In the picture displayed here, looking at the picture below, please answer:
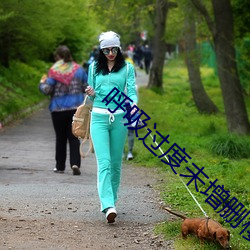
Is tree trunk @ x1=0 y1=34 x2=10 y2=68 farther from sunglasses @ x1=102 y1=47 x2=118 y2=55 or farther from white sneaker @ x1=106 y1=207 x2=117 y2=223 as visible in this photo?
white sneaker @ x1=106 y1=207 x2=117 y2=223

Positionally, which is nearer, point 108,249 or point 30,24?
point 108,249

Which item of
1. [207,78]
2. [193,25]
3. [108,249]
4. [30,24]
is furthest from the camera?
[207,78]

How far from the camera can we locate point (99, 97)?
24.8ft

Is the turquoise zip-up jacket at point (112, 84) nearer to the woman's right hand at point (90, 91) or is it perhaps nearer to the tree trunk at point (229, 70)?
the woman's right hand at point (90, 91)

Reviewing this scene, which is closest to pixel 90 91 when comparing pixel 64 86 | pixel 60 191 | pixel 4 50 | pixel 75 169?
pixel 60 191

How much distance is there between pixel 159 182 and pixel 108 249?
13.2 feet

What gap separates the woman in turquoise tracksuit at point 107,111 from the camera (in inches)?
293

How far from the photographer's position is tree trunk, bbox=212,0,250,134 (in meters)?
16.1

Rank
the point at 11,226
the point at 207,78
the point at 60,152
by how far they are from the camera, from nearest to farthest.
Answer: the point at 11,226
the point at 60,152
the point at 207,78

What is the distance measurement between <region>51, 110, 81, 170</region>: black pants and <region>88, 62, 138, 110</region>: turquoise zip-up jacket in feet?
11.6

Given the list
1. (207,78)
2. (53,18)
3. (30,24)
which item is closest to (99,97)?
(30,24)

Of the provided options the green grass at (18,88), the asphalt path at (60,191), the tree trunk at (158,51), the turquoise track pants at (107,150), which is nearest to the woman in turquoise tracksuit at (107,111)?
the turquoise track pants at (107,150)

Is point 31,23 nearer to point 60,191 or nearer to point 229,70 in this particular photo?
point 229,70

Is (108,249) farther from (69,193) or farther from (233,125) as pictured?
(233,125)
